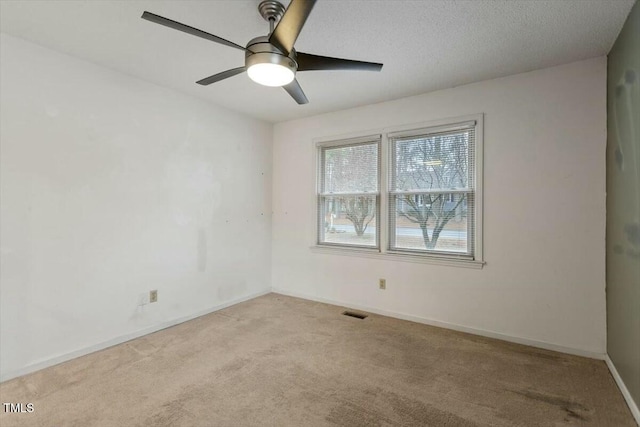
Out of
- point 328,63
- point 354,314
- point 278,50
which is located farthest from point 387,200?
point 278,50

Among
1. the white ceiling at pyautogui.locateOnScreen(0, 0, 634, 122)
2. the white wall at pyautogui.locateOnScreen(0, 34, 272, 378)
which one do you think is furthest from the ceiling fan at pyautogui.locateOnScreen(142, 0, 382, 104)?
the white wall at pyautogui.locateOnScreen(0, 34, 272, 378)

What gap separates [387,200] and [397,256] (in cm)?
65

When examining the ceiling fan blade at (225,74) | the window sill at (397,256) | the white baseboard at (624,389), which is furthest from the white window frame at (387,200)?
the ceiling fan blade at (225,74)

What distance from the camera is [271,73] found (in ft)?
6.20

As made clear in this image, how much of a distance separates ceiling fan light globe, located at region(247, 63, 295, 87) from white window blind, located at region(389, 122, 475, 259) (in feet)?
6.30

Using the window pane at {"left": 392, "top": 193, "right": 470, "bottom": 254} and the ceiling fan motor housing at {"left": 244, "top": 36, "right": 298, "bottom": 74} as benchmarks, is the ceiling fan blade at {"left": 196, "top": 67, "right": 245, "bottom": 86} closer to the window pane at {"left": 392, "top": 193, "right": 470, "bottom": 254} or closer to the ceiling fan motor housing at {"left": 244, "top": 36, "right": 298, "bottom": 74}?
the ceiling fan motor housing at {"left": 244, "top": 36, "right": 298, "bottom": 74}

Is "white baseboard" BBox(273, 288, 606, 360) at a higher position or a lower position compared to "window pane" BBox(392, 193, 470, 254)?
lower

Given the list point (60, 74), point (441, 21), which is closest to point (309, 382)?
point (441, 21)

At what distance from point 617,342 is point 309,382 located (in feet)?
7.29

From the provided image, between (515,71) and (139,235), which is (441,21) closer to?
(515,71)

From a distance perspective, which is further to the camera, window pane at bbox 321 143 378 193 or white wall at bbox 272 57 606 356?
window pane at bbox 321 143 378 193

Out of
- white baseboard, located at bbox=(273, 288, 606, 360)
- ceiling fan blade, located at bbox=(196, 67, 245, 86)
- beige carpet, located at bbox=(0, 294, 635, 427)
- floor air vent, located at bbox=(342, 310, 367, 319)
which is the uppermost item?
ceiling fan blade, located at bbox=(196, 67, 245, 86)

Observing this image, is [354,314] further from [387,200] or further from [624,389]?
[624,389]

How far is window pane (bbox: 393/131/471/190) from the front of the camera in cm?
322
